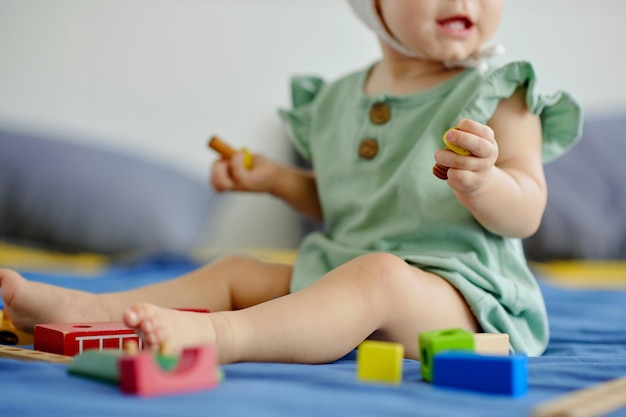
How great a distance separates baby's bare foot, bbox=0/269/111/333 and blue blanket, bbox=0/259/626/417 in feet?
0.60

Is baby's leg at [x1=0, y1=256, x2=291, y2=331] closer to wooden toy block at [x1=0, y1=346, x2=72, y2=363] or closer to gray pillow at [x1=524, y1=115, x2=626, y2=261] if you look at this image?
wooden toy block at [x1=0, y1=346, x2=72, y2=363]

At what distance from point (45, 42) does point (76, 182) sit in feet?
1.95

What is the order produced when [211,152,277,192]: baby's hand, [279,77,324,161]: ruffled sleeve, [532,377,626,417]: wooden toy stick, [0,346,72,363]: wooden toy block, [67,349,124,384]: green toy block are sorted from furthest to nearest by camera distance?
[279,77,324,161]: ruffled sleeve → [211,152,277,192]: baby's hand → [0,346,72,363]: wooden toy block → [67,349,124,384]: green toy block → [532,377,626,417]: wooden toy stick

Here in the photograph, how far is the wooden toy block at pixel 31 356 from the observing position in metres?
0.77

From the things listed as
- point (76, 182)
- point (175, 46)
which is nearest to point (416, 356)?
point (76, 182)

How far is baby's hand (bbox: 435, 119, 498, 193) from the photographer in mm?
820

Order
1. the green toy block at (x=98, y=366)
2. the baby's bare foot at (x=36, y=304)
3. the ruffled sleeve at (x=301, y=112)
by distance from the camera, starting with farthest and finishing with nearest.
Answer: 1. the ruffled sleeve at (x=301, y=112)
2. the baby's bare foot at (x=36, y=304)
3. the green toy block at (x=98, y=366)

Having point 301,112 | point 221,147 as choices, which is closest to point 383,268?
point 221,147

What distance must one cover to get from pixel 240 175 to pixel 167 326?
53cm

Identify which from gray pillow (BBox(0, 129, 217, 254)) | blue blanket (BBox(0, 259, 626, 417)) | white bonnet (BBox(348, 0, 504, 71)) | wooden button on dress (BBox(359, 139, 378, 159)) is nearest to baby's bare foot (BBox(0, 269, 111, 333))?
blue blanket (BBox(0, 259, 626, 417))

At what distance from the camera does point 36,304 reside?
0.93 metres

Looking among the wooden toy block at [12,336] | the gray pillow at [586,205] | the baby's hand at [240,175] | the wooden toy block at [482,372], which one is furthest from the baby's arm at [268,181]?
the gray pillow at [586,205]

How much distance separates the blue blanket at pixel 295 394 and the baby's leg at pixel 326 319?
0.08 feet

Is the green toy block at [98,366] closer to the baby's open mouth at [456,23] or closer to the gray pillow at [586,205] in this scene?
the baby's open mouth at [456,23]
